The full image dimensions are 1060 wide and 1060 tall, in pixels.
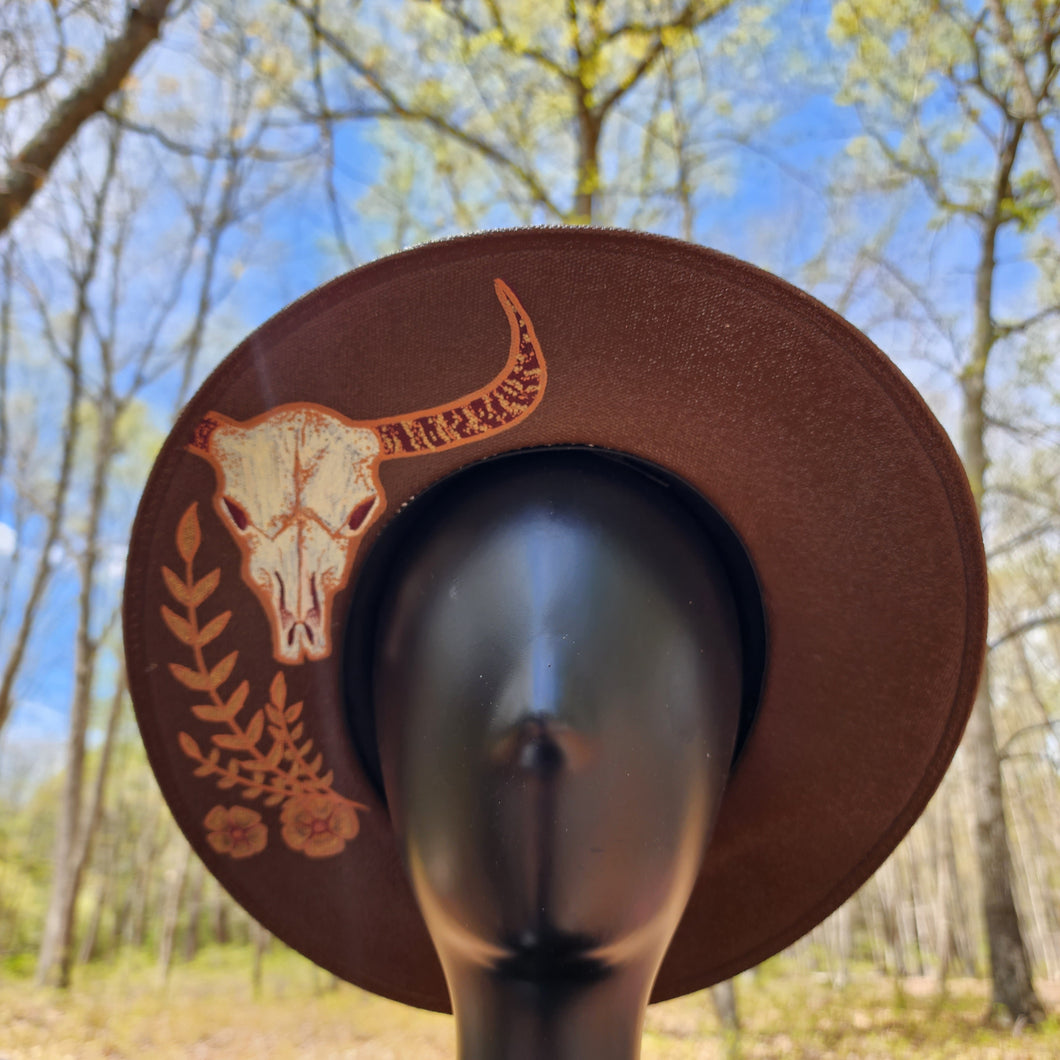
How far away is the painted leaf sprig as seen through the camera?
73cm

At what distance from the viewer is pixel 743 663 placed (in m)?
0.76

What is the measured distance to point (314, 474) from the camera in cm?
69

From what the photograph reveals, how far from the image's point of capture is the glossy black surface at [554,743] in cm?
54

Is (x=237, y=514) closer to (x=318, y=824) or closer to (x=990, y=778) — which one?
(x=318, y=824)

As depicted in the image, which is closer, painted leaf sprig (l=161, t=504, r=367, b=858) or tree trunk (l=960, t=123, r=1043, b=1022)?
painted leaf sprig (l=161, t=504, r=367, b=858)

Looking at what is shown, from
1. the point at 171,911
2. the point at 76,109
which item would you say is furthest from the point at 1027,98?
the point at 171,911

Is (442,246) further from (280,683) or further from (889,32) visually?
(889,32)

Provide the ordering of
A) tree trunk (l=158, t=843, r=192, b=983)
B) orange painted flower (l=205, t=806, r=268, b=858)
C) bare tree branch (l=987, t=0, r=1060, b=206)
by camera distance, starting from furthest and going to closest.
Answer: tree trunk (l=158, t=843, r=192, b=983) → bare tree branch (l=987, t=0, r=1060, b=206) → orange painted flower (l=205, t=806, r=268, b=858)

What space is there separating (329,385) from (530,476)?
0.19 m

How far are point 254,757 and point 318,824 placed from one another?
0.31 ft

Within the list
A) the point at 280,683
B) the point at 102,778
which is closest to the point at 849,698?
the point at 280,683

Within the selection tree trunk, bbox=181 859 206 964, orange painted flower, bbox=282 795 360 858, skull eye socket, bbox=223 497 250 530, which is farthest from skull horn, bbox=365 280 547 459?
tree trunk, bbox=181 859 206 964

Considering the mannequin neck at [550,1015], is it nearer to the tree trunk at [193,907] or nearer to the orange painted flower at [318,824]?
the orange painted flower at [318,824]

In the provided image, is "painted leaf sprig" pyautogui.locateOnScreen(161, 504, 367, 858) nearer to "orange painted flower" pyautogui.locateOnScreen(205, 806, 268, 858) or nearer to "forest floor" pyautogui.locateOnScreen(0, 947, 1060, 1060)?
"orange painted flower" pyautogui.locateOnScreen(205, 806, 268, 858)
